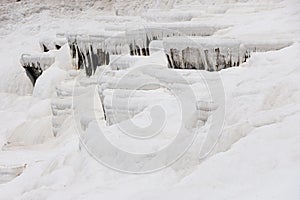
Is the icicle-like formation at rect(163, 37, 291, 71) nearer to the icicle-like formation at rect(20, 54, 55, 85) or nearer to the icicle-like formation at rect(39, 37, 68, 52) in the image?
the icicle-like formation at rect(20, 54, 55, 85)

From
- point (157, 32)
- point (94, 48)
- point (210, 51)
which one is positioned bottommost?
point (94, 48)

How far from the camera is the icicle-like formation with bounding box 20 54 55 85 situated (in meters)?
17.1

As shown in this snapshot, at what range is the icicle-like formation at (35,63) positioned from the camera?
56.2 ft

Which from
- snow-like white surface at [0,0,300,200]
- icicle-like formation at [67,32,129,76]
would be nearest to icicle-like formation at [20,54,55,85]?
icicle-like formation at [67,32,129,76]

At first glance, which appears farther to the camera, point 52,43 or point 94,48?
point 52,43

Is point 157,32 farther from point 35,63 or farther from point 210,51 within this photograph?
point 35,63

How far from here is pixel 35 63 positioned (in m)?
17.8

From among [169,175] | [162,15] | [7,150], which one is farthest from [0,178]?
[162,15]

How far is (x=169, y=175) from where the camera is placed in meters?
6.02

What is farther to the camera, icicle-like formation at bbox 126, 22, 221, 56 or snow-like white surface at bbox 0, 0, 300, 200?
icicle-like formation at bbox 126, 22, 221, 56

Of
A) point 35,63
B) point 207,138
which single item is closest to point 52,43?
point 35,63

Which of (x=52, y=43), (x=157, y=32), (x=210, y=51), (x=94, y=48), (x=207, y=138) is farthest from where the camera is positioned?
(x=52, y=43)

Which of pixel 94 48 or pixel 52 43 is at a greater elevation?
pixel 94 48

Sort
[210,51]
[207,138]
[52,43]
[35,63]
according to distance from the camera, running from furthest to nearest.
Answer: [52,43], [35,63], [210,51], [207,138]
